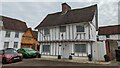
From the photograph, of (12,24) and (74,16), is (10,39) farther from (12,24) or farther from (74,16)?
(74,16)

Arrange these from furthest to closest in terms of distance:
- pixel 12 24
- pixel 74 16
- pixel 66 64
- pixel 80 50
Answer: pixel 12 24, pixel 74 16, pixel 80 50, pixel 66 64

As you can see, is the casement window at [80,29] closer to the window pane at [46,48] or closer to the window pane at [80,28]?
the window pane at [80,28]

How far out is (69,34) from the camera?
66.3ft

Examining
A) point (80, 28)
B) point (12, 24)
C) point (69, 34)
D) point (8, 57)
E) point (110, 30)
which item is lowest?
point (8, 57)

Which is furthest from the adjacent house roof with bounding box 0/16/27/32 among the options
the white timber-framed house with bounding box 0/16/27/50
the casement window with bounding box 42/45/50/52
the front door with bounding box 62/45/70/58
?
the front door with bounding box 62/45/70/58

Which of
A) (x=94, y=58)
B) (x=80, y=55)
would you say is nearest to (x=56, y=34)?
(x=80, y=55)

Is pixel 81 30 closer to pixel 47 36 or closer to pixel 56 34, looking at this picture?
pixel 56 34

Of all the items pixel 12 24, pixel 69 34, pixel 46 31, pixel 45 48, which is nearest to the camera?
pixel 69 34

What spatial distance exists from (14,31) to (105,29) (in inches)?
1056

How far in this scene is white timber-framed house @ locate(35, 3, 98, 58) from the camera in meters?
18.8

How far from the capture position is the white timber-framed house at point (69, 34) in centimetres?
1877

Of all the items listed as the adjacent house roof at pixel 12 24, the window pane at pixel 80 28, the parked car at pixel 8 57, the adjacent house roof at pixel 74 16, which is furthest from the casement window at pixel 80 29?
the adjacent house roof at pixel 12 24

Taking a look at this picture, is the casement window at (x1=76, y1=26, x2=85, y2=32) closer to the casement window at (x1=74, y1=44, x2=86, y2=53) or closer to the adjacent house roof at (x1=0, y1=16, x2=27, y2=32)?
the casement window at (x1=74, y1=44, x2=86, y2=53)

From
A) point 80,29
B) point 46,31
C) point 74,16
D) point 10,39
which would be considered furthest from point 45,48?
point 10,39
